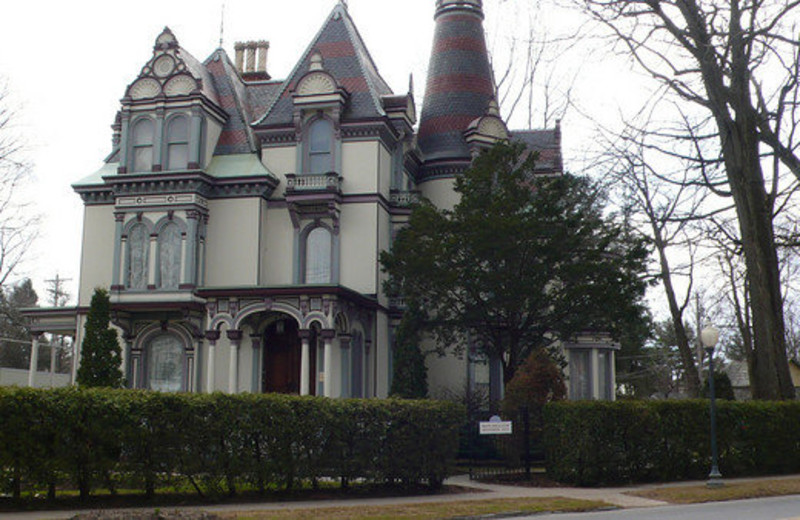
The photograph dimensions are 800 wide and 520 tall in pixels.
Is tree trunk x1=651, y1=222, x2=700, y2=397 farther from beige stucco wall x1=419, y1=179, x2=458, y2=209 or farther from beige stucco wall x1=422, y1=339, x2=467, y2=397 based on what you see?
beige stucco wall x1=422, y1=339, x2=467, y2=397

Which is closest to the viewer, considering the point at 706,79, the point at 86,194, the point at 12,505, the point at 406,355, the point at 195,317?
the point at 12,505

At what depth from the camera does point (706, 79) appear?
22500mm

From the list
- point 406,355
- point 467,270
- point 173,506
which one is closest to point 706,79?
point 467,270

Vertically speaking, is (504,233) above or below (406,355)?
above

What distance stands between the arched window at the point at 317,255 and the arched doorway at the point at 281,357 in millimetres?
2027

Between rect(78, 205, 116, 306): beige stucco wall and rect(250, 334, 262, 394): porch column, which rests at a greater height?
rect(78, 205, 116, 306): beige stucco wall

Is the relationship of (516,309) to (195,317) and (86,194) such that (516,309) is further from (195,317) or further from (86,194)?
(86,194)

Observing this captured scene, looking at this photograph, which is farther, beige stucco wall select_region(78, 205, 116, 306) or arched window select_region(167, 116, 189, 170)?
beige stucco wall select_region(78, 205, 116, 306)

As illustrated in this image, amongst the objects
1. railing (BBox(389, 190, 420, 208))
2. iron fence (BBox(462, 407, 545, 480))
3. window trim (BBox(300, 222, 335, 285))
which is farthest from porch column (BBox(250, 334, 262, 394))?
iron fence (BBox(462, 407, 545, 480))

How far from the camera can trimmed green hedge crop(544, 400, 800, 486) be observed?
1948 cm

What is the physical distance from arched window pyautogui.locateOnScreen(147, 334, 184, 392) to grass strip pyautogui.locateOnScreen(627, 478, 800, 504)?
16607 mm

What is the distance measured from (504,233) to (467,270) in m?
1.63

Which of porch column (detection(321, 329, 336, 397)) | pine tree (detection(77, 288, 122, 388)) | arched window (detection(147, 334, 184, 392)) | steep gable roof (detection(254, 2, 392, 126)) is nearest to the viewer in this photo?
pine tree (detection(77, 288, 122, 388))

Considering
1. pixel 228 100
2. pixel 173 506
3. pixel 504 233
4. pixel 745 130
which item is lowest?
pixel 173 506
